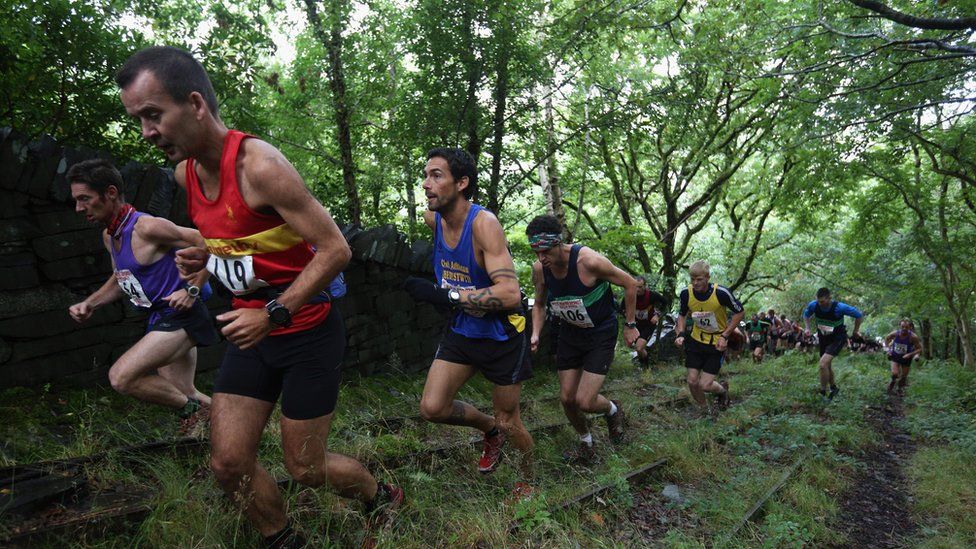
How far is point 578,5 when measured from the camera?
8289mm

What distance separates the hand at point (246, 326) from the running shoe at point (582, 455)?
13.0 feet

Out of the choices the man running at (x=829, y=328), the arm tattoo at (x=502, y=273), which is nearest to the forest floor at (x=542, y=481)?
the arm tattoo at (x=502, y=273)

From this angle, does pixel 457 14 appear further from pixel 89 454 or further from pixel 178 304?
pixel 89 454

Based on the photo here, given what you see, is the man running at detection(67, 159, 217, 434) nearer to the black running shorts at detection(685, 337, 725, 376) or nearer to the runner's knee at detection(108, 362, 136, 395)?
the runner's knee at detection(108, 362, 136, 395)

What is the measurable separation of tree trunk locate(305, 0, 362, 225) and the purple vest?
5.93 meters

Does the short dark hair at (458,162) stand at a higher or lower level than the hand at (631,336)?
higher

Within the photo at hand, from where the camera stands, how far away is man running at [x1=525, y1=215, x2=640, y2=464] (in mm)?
5723

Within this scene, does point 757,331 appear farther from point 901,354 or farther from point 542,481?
point 542,481

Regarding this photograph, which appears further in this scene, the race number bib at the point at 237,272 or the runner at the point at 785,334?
the runner at the point at 785,334

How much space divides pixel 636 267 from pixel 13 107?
18142 mm

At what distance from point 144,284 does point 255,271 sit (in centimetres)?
195

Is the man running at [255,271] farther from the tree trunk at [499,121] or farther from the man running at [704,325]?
the tree trunk at [499,121]

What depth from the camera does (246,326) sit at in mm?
2391

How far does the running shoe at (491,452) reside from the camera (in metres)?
4.50
